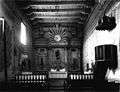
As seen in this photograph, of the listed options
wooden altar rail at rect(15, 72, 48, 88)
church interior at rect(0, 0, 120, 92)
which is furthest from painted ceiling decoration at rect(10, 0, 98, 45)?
wooden altar rail at rect(15, 72, 48, 88)

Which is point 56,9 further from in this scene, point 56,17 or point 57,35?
point 57,35

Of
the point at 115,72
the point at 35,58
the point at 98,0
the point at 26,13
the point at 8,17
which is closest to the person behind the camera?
the point at 115,72

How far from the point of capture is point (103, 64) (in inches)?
328

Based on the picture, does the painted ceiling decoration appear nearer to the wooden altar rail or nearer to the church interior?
the church interior

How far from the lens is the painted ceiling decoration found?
1308 centimetres

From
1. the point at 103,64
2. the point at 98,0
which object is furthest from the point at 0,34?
the point at 98,0

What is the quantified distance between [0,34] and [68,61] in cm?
1160

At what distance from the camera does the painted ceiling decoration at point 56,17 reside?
13078 mm

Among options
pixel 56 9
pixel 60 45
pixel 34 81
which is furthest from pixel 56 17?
pixel 34 81

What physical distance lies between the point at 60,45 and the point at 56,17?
321 cm

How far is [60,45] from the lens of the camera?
1964 cm

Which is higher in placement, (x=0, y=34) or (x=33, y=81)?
(x=0, y=34)

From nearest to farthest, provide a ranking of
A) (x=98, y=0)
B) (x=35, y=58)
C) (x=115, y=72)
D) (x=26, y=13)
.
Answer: (x=115, y=72) → (x=98, y=0) → (x=26, y=13) → (x=35, y=58)

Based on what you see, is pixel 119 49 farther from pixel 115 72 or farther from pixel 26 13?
pixel 26 13
